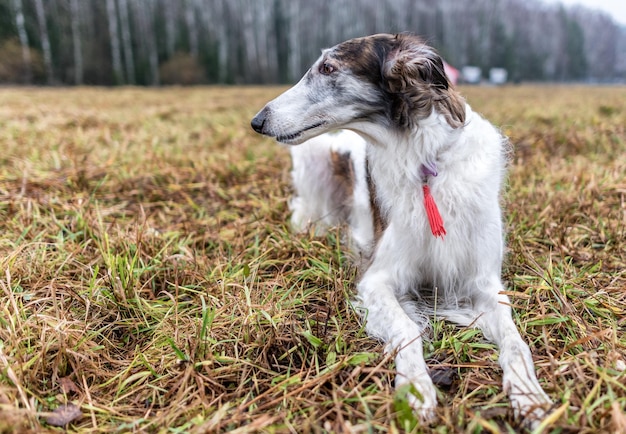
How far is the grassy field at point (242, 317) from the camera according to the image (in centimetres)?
161

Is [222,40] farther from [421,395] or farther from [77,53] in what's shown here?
[421,395]

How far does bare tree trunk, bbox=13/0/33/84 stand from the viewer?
28.4 meters

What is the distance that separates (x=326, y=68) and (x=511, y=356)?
161 centimetres

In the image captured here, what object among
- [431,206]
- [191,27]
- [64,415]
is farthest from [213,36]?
[64,415]

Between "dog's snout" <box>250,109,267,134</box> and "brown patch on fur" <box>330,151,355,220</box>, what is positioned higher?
"dog's snout" <box>250,109,267,134</box>

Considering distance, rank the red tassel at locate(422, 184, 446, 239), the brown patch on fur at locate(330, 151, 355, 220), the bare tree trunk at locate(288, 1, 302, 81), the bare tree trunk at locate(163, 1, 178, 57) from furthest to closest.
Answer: the bare tree trunk at locate(288, 1, 302, 81), the bare tree trunk at locate(163, 1, 178, 57), the brown patch on fur at locate(330, 151, 355, 220), the red tassel at locate(422, 184, 446, 239)

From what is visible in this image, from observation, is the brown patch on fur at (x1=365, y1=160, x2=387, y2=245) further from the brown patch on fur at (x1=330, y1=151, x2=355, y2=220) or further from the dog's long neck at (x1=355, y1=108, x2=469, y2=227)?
the brown patch on fur at (x1=330, y1=151, x2=355, y2=220)

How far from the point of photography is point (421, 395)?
1605mm

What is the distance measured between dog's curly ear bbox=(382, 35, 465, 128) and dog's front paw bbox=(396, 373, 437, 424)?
3.95ft

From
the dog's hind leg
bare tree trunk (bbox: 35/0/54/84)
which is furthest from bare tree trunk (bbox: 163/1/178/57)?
the dog's hind leg

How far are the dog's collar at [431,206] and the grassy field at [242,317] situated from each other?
0.44 metres

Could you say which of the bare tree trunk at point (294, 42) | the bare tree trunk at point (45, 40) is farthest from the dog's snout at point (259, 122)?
the bare tree trunk at point (294, 42)

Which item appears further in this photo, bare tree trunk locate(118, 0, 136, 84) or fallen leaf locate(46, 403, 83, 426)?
bare tree trunk locate(118, 0, 136, 84)

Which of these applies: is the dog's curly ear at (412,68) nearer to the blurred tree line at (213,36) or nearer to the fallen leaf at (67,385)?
the fallen leaf at (67,385)
